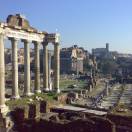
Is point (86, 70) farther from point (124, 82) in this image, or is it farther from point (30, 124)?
point (30, 124)

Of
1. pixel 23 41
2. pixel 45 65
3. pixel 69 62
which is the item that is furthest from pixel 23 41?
pixel 69 62

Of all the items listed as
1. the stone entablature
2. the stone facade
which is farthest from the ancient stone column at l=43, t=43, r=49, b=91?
the stone facade

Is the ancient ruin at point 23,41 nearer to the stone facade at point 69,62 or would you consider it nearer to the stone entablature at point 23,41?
the stone entablature at point 23,41

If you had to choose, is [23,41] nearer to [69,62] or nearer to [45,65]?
[45,65]

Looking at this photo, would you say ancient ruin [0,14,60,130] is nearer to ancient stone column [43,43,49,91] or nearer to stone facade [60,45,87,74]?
ancient stone column [43,43,49,91]

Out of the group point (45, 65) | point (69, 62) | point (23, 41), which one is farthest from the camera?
point (69, 62)

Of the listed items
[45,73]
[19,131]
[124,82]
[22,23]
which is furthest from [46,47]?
[124,82]

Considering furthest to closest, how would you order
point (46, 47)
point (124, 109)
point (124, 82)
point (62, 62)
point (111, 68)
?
point (111, 68) → point (62, 62) → point (124, 82) → point (46, 47) → point (124, 109)

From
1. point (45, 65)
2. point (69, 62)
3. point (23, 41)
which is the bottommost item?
point (45, 65)

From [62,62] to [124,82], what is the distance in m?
39.1

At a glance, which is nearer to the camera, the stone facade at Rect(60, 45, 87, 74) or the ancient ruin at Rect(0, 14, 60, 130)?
the ancient ruin at Rect(0, 14, 60, 130)

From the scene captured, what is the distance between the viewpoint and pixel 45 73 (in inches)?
1471

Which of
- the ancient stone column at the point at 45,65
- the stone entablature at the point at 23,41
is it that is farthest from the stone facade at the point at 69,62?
the stone entablature at the point at 23,41

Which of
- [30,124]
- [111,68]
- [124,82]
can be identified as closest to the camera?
[30,124]
